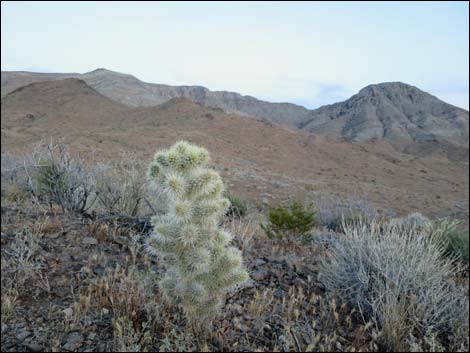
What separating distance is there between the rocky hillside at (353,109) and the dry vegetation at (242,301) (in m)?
55.0

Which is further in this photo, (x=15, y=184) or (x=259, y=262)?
(x=15, y=184)

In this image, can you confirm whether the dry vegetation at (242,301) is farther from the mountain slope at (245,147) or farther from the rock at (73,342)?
the mountain slope at (245,147)

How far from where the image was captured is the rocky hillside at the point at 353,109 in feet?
227

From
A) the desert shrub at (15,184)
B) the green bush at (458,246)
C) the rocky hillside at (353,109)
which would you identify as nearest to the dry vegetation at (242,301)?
the green bush at (458,246)

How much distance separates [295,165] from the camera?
30.7 m

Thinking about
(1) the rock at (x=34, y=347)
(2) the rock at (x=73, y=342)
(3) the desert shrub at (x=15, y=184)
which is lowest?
(3) the desert shrub at (x=15, y=184)

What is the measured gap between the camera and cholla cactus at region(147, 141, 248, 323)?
3074 mm

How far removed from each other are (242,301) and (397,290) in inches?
53.2

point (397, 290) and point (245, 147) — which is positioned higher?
point (397, 290)

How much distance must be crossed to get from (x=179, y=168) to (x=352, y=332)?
1.93 m

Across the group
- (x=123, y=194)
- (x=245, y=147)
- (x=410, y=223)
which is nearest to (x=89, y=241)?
(x=123, y=194)

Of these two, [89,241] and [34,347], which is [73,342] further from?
[89,241]

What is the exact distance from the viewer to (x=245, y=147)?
3309 cm

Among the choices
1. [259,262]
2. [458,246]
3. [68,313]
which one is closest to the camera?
[68,313]
